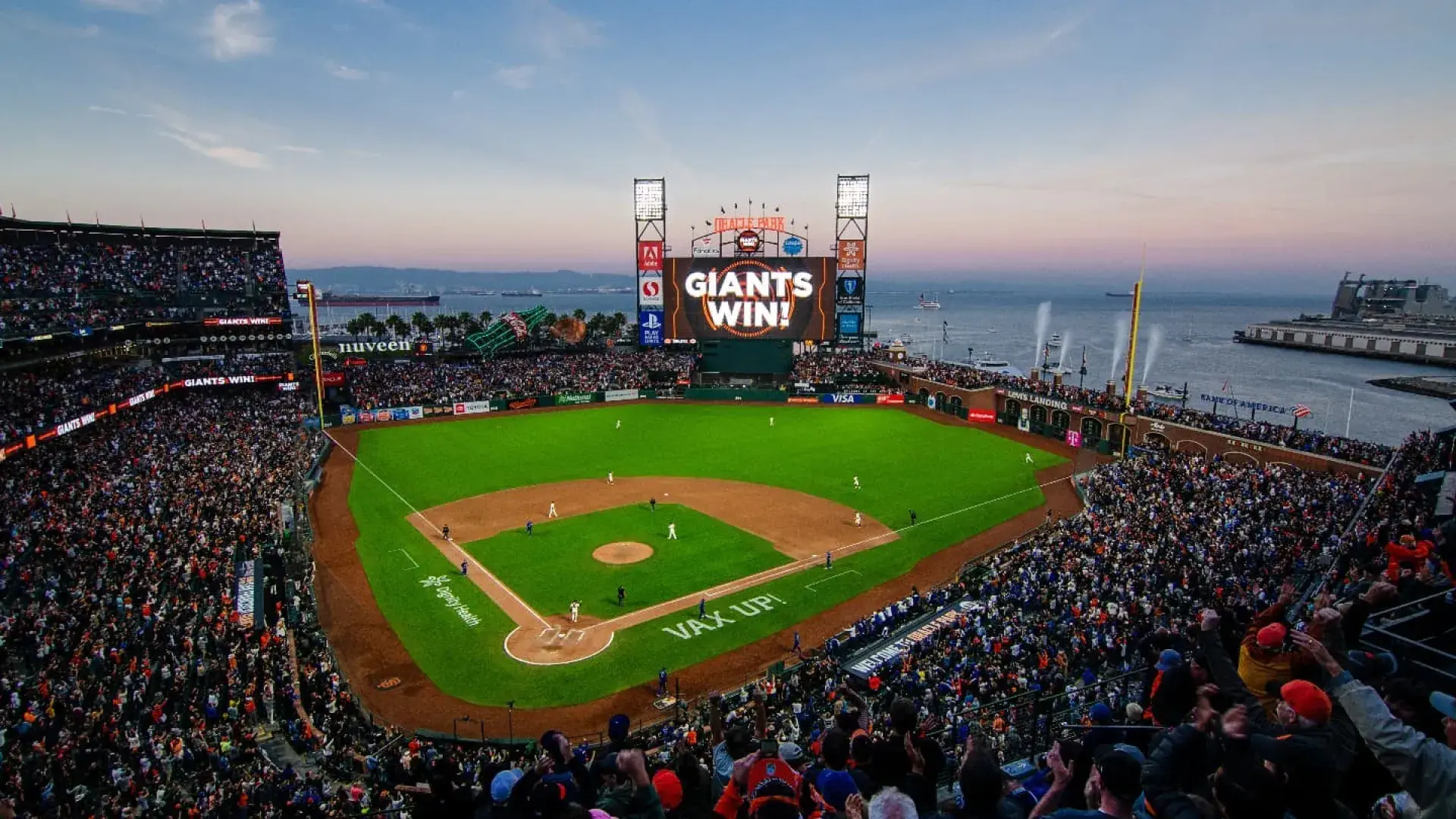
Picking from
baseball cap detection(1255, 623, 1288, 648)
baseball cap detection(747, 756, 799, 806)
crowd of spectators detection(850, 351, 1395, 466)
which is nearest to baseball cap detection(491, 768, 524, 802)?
baseball cap detection(747, 756, 799, 806)

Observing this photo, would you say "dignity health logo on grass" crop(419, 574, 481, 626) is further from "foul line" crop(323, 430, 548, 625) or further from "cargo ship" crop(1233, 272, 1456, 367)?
"cargo ship" crop(1233, 272, 1456, 367)

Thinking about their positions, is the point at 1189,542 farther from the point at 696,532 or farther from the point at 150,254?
the point at 150,254

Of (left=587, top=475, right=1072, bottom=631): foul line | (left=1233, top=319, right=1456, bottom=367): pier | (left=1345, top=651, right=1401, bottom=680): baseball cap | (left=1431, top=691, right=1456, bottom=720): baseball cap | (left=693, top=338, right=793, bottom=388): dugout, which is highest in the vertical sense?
(left=1431, top=691, right=1456, bottom=720): baseball cap

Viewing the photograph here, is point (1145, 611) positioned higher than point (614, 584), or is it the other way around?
point (1145, 611)

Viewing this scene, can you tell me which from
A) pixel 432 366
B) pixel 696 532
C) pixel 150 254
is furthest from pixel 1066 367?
pixel 150 254

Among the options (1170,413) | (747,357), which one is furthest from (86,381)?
(1170,413)

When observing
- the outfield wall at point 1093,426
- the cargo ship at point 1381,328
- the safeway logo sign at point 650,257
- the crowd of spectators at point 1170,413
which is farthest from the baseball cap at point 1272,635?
the cargo ship at point 1381,328
